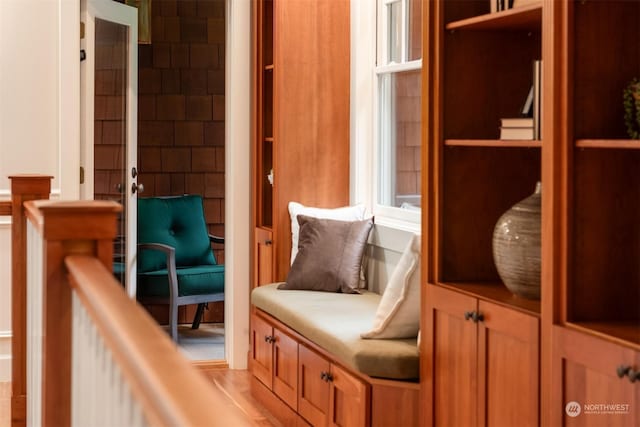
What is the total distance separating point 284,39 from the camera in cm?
549

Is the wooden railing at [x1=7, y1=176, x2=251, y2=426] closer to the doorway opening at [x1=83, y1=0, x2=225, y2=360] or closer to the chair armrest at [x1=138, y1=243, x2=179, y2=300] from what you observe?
the chair armrest at [x1=138, y1=243, x2=179, y2=300]

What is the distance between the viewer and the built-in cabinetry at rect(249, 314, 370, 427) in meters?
3.91

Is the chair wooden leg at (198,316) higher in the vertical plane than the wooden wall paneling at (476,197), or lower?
lower

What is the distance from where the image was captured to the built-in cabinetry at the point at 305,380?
3906 mm

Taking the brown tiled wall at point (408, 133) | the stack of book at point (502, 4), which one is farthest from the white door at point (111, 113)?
the stack of book at point (502, 4)

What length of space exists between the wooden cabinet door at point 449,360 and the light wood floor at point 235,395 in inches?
58.1

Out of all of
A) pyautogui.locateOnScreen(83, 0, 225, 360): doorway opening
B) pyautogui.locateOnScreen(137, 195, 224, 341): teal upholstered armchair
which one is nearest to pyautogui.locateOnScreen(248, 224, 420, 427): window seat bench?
pyautogui.locateOnScreen(137, 195, 224, 341): teal upholstered armchair

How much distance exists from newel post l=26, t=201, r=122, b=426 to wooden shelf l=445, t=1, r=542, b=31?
1528 mm

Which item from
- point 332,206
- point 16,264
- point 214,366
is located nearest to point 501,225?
point 16,264

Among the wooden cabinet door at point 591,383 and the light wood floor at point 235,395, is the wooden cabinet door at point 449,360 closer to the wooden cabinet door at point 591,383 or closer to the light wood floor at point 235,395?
the wooden cabinet door at point 591,383

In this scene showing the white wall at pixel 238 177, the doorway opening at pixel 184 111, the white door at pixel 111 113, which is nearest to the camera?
the white door at pixel 111 113

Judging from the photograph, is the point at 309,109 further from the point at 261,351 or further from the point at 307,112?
the point at 261,351

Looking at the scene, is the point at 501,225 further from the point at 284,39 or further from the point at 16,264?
the point at 284,39

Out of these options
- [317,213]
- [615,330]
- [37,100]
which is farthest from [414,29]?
[615,330]
